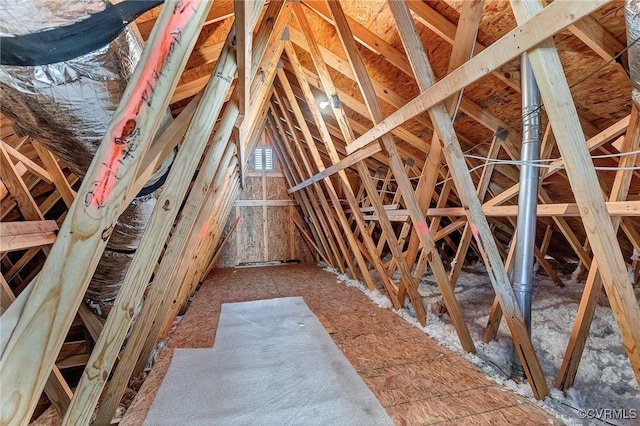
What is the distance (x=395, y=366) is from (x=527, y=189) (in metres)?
1.58

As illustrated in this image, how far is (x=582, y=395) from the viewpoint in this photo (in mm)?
1969

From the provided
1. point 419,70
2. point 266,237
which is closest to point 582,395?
point 419,70

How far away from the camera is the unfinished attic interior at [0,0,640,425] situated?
0.75 meters

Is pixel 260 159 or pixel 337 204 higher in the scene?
pixel 260 159

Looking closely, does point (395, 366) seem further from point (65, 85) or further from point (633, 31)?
point (65, 85)

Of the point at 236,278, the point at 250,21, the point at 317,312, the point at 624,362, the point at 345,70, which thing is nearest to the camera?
the point at 250,21

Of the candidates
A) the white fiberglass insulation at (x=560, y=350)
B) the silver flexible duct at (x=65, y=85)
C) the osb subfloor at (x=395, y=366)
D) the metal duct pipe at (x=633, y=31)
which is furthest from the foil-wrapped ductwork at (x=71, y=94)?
the white fiberglass insulation at (x=560, y=350)

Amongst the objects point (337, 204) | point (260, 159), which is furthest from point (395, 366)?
point (260, 159)

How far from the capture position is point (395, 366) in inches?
89.4

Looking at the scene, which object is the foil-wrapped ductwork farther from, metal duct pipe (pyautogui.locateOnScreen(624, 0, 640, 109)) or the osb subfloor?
metal duct pipe (pyautogui.locateOnScreen(624, 0, 640, 109))

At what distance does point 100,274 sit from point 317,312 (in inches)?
91.1

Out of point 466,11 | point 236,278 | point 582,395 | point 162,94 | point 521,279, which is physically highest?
point 466,11

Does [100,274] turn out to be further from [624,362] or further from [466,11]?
[624,362]

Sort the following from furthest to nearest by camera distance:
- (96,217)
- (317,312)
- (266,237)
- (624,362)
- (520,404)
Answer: (266,237)
(317,312)
(624,362)
(520,404)
(96,217)
